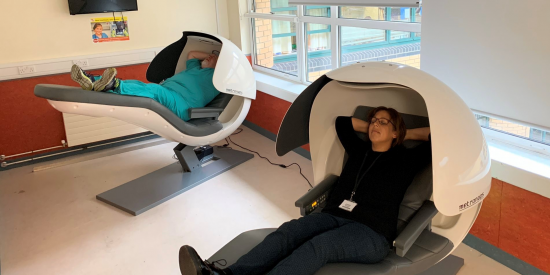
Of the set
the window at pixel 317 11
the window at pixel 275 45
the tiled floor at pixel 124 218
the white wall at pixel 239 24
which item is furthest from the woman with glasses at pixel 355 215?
the white wall at pixel 239 24

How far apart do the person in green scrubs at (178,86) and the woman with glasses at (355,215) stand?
1.42m

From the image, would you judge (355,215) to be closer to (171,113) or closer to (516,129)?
(516,129)

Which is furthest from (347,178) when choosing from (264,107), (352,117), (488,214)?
(264,107)

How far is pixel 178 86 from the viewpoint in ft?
10.7

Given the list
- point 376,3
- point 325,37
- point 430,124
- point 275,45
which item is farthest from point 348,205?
point 275,45

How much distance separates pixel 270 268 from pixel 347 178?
2.03ft

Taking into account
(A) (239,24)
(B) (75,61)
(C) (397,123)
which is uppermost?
(A) (239,24)

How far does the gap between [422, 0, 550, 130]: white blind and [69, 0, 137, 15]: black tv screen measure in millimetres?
2775

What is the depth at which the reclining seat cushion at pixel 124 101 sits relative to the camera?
2.55m

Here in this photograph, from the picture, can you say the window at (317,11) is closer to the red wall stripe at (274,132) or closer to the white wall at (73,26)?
the red wall stripe at (274,132)

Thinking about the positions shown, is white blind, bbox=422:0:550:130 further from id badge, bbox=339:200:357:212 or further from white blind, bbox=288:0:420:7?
id badge, bbox=339:200:357:212

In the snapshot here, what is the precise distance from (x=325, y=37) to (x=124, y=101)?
1744 millimetres

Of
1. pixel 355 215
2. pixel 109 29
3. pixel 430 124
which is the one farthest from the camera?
pixel 109 29

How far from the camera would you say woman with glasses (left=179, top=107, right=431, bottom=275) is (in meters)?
1.71
